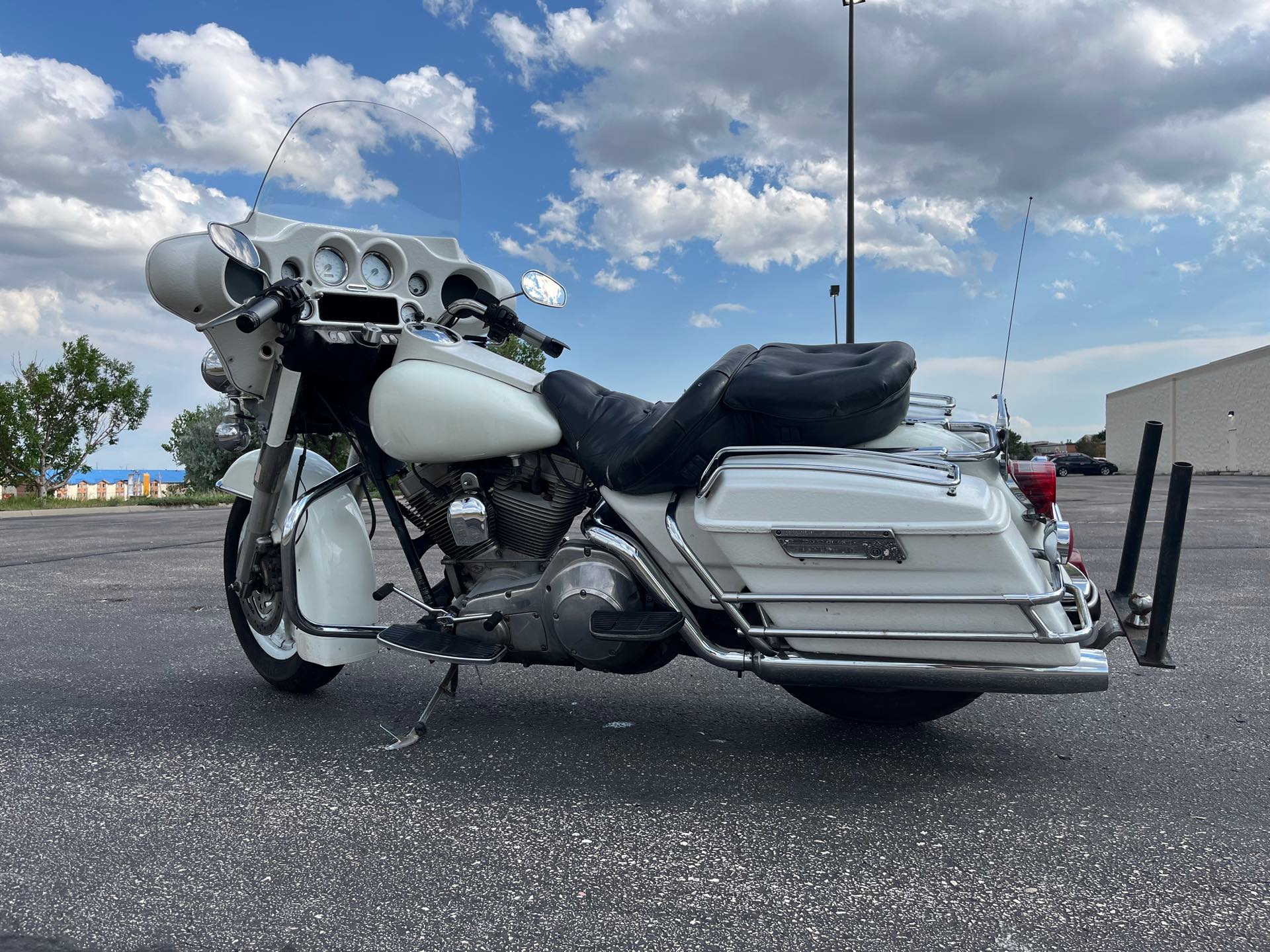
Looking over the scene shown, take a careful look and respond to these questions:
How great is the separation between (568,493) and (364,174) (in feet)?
5.22

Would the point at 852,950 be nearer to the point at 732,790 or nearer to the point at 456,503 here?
the point at 732,790

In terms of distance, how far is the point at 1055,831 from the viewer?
256 centimetres

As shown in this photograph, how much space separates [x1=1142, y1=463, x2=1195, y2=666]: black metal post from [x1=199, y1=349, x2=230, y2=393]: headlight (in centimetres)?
316

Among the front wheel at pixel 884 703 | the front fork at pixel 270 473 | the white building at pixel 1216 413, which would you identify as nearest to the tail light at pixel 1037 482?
the front wheel at pixel 884 703

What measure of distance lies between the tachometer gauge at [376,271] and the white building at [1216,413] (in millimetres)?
45833

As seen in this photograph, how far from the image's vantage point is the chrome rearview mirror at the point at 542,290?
3.64 m

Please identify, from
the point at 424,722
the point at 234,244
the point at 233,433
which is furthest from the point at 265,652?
the point at 234,244

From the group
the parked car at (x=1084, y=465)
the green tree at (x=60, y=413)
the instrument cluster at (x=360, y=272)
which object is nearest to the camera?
the instrument cluster at (x=360, y=272)

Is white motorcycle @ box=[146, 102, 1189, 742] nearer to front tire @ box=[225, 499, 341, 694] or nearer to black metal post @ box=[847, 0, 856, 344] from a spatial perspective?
front tire @ box=[225, 499, 341, 694]

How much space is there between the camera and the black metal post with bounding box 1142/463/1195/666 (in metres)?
2.69

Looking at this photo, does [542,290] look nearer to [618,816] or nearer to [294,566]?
[294,566]

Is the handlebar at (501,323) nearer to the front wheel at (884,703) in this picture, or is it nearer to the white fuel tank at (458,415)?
the white fuel tank at (458,415)

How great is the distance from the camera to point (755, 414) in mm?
2715

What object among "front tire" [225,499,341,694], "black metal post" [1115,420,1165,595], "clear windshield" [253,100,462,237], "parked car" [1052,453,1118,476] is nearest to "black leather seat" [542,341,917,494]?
"black metal post" [1115,420,1165,595]
